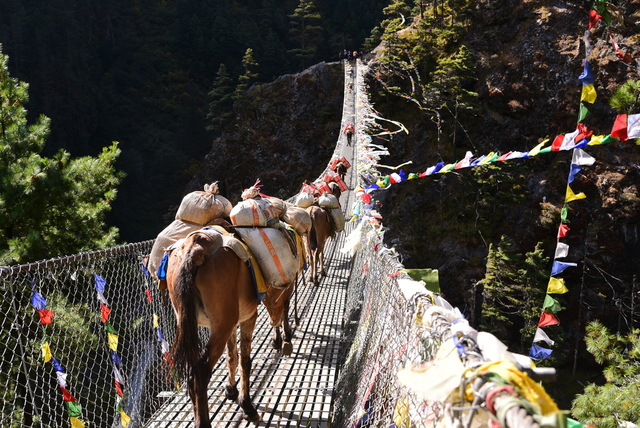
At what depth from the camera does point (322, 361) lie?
4.25m

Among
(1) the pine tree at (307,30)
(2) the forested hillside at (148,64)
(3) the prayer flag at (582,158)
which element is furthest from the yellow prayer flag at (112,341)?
(1) the pine tree at (307,30)

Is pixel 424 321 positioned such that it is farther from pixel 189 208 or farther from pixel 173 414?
pixel 173 414

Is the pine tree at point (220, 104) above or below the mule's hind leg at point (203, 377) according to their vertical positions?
above

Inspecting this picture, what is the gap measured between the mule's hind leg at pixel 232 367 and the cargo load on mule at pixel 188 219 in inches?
28.2

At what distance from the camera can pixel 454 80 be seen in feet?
60.4

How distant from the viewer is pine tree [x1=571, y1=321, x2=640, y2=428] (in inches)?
186

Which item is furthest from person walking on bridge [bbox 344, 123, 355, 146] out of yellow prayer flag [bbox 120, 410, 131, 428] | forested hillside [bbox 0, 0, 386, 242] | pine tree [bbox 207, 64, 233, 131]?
pine tree [bbox 207, 64, 233, 131]

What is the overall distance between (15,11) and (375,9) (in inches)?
1180

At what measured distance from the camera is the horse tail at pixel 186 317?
243cm

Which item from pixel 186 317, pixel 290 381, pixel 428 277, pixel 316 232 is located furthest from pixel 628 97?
pixel 186 317

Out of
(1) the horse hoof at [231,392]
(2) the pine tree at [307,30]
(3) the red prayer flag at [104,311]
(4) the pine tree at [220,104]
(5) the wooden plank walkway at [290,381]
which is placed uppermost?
(2) the pine tree at [307,30]

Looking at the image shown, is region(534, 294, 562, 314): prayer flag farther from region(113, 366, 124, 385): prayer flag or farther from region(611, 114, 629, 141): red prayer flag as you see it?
region(113, 366, 124, 385): prayer flag

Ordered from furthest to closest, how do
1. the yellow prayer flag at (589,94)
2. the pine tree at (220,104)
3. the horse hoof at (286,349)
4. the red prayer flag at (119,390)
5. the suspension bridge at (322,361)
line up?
the pine tree at (220,104)
the horse hoof at (286,349)
the yellow prayer flag at (589,94)
the red prayer flag at (119,390)
the suspension bridge at (322,361)

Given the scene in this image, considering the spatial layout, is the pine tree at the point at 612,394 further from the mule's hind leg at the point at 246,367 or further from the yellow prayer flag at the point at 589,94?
the mule's hind leg at the point at 246,367
